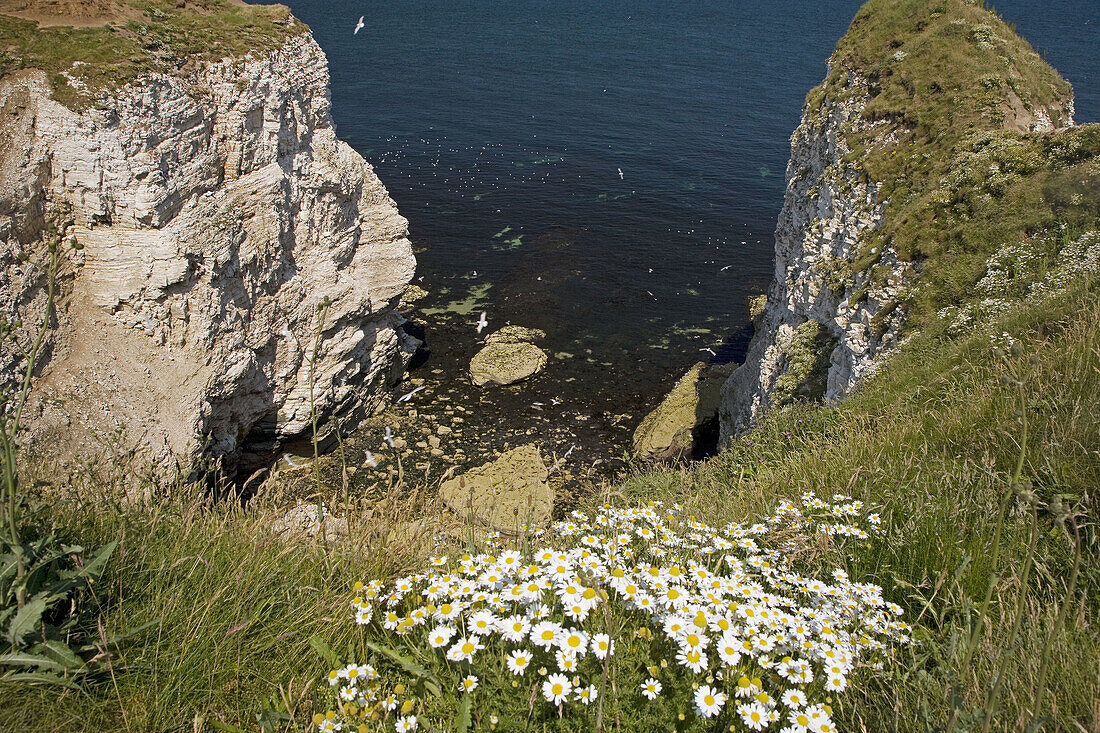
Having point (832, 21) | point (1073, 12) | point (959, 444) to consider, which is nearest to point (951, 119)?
point (959, 444)

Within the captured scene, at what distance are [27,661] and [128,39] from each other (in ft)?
75.4

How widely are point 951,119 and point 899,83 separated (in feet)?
9.48

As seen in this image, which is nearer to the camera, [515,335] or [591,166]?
[515,335]

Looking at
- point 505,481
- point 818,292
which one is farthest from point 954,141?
point 505,481

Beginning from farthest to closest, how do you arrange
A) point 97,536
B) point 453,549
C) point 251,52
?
1. point 251,52
2. point 453,549
3. point 97,536

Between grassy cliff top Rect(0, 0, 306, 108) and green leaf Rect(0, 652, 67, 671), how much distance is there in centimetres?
1970

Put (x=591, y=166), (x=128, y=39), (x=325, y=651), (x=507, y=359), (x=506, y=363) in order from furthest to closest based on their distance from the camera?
(x=591, y=166), (x=507, y=359), (x=506, y=363), (x=128, y=39), (x=325, y=651)

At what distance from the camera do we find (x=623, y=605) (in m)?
4.50

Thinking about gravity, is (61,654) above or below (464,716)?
above

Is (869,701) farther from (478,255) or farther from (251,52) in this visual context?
(478,255)

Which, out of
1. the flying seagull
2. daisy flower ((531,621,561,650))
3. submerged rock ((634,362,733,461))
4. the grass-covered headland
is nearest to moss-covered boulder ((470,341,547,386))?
the flying seagull

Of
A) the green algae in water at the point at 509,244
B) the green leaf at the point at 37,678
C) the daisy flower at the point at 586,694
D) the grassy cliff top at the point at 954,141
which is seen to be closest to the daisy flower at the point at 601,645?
the daisy flower at the point at 586,694

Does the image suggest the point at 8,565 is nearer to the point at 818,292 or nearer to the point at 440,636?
the point at 440,636

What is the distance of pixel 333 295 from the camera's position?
82.5 feet
